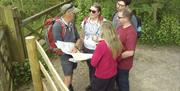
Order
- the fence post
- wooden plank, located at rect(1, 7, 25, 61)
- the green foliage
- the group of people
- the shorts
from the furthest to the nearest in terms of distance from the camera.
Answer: the green foliage → wooden plank, located at rect(1, 7, 25, 61) → the shorts → the group of people → the fence post

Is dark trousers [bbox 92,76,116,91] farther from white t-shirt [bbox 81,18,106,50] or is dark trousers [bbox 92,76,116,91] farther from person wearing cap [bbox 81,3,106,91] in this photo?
white t-shirt [bbox 81,18,106,50]

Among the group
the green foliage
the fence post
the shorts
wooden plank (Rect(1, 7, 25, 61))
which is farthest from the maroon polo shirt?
the green foliage

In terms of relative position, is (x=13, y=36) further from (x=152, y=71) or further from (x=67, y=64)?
(x=152, y=71)

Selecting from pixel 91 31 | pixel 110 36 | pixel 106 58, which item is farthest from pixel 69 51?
pixel 110 36

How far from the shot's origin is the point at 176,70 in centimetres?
673

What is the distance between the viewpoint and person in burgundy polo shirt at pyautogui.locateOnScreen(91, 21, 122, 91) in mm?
4250

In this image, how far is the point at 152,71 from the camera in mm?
6715

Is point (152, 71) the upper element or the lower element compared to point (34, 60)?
lower

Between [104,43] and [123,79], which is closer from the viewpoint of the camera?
[104,43]

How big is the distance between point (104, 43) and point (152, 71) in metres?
2.72

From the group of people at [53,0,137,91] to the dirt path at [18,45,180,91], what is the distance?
41.4 inches

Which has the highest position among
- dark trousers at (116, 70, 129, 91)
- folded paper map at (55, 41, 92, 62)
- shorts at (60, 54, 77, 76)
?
folded paper map at (55, 41, 92, 62)

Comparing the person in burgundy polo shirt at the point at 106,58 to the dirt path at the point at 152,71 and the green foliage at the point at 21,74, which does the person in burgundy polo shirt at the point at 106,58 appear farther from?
the green foliage at the point at 21,74

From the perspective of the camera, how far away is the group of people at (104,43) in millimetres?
4340
